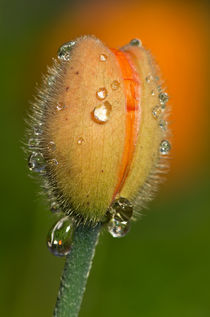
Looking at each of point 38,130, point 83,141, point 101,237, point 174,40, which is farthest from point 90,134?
point 174,40

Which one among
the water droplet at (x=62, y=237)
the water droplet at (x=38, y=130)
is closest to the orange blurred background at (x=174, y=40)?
the water droplet at (x=62, y=237)

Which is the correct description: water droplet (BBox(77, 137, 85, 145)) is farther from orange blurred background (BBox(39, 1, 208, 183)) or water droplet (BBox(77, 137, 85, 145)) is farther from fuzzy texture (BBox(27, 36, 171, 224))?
orange blurred background (BBox(39, 1, 208, 183))

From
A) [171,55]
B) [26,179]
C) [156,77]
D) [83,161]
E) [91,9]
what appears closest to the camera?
[83,161]

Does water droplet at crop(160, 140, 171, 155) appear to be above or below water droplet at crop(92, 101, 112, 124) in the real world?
below

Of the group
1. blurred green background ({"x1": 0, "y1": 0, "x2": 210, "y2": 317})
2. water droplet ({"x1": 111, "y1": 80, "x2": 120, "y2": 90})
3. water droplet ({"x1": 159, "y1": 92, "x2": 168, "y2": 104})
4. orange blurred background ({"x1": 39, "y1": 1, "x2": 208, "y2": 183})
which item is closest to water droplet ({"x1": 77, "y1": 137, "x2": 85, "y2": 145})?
water droplet ({"x1": 111, "y1": 80, "x2": 120, "y2": 90})

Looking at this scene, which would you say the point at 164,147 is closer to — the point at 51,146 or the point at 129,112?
the point at 129,112

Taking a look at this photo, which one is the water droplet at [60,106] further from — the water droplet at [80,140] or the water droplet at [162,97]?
the water droplet at [162,97]

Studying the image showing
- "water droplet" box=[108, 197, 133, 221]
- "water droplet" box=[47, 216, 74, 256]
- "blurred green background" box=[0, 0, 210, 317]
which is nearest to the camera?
"water droplet" box=[108, 197, 133, 221]

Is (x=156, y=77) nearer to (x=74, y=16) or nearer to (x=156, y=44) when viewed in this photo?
(x=156, y=44)

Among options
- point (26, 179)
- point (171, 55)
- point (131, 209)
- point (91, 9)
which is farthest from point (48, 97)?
point (91, 9)
